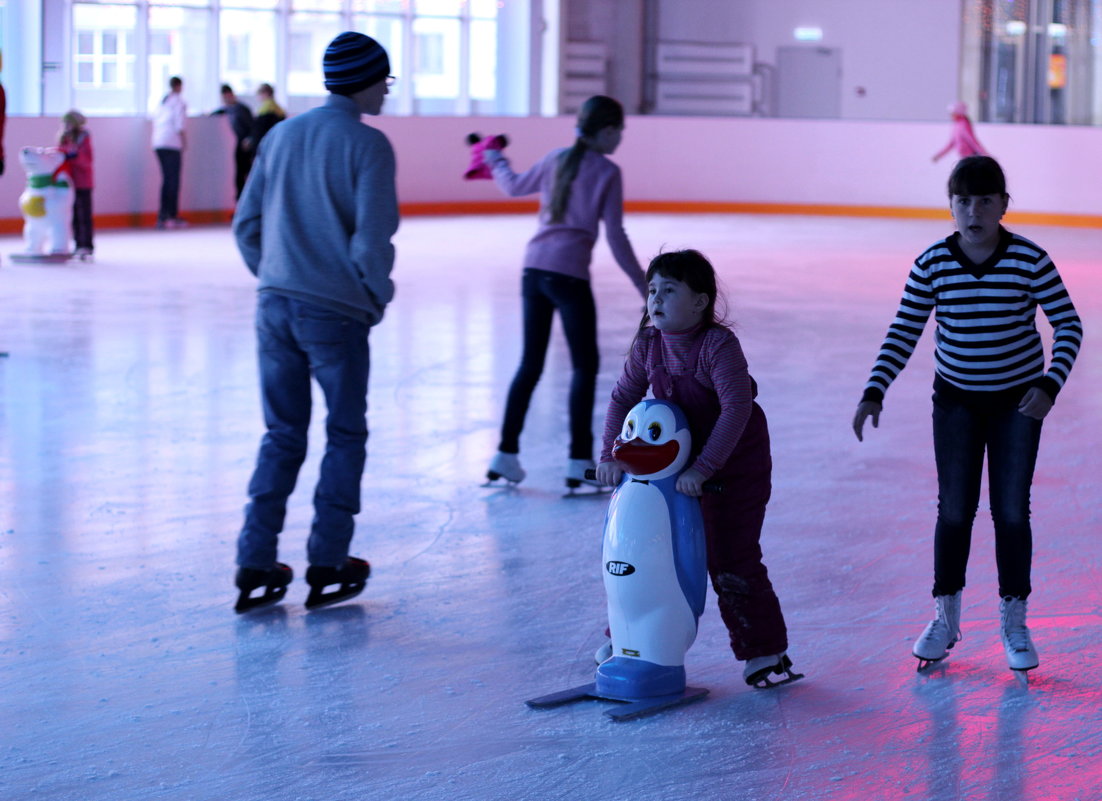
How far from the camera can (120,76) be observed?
1730cm

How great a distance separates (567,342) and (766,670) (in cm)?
202

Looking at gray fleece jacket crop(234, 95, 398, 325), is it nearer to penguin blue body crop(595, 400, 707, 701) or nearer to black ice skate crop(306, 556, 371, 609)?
black ice skate crop(306, 556, 371, 609)

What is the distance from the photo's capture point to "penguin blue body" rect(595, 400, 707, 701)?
283 cm

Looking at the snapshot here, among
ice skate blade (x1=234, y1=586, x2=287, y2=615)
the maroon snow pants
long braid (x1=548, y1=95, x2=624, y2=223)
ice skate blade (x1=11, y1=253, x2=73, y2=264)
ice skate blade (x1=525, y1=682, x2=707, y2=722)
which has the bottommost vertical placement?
ice skate blade (x1=525, y1=682, x2=707, y2=722)

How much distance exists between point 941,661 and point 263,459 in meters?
1.56

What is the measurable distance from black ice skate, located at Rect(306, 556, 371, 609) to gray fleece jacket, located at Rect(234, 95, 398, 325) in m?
0.59

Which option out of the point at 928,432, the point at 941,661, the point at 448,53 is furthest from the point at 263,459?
the point at 448,53

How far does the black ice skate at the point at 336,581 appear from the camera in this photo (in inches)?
141

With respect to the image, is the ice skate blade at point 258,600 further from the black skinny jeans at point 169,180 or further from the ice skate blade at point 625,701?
the black skinny jeans at point 169,180

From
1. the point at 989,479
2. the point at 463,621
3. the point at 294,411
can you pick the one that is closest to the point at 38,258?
the point at 294,411

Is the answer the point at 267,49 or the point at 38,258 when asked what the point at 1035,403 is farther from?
the point at 267,49

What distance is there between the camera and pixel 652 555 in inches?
111

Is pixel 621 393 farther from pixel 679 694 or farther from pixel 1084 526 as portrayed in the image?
pixel 1084 526

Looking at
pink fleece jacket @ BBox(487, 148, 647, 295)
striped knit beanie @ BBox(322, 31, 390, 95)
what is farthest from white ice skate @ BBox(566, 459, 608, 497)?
striped knit beanie @ BBox(322, 31, 390, 95)
